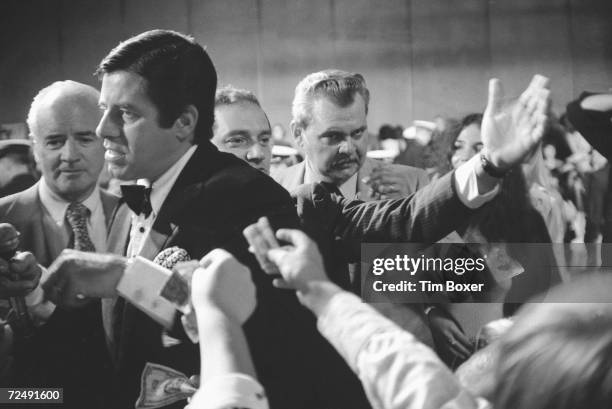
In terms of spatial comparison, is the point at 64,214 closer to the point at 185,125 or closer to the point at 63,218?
the point at 63,218

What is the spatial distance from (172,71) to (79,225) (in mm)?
527

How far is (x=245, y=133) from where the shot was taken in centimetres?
246

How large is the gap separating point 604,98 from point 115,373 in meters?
1.58

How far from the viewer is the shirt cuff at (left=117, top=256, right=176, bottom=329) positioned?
235 cm

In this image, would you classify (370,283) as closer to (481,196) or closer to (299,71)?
(481,196)

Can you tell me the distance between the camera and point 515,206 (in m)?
2.33

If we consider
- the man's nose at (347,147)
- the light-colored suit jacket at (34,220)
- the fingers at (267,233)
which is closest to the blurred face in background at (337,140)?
the man's nose at (347,147)

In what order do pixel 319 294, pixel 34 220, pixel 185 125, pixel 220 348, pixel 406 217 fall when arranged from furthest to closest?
pixel 34 220
pixel 185 125
pixel 406 217
pixel 319 294
pixel 220 348

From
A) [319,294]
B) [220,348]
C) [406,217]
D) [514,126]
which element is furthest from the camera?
[406,217]

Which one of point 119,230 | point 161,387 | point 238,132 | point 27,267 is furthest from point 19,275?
point 238,132

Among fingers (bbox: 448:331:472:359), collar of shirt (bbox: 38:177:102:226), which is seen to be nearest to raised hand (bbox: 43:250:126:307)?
collar of shirt (bbox: 38:177:102:226)

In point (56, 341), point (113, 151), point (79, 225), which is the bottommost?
point (56, 341)

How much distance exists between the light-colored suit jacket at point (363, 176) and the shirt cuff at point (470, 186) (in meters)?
0.16

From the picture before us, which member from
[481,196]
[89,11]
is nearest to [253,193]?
[481,196]
